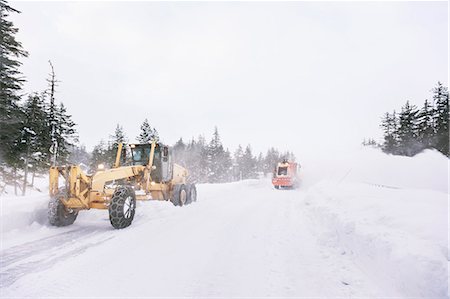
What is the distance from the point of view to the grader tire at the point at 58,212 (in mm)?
7488

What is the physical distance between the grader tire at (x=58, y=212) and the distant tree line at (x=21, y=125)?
18.2ft

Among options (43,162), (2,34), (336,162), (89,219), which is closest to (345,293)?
(89,219)

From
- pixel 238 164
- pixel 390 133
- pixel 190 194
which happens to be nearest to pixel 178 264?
pixel 190 194

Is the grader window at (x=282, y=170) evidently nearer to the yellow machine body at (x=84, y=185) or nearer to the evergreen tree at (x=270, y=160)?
the yellow machine body at (x=84, y=185)

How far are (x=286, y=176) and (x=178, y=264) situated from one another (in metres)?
23.6

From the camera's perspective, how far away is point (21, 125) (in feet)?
63.8

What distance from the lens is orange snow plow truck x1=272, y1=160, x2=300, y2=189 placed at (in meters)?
27.2

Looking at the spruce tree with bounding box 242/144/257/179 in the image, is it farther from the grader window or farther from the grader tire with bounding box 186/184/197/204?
the grader tire with bounding box 186/184/197/204

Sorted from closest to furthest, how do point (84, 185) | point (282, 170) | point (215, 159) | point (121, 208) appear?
point (121, 208)
point (84, 185)
point (282, 170)
point (215, 159)

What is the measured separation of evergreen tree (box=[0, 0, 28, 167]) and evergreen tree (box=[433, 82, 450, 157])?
40430mm

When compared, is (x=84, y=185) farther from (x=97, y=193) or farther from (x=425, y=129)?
(x=425, y=129)

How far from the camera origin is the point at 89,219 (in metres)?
9.00

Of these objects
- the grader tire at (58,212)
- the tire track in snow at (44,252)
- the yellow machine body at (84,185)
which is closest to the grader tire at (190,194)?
the yellow machine body at (84,185)

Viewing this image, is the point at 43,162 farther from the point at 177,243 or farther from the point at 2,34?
the point at 177,243
